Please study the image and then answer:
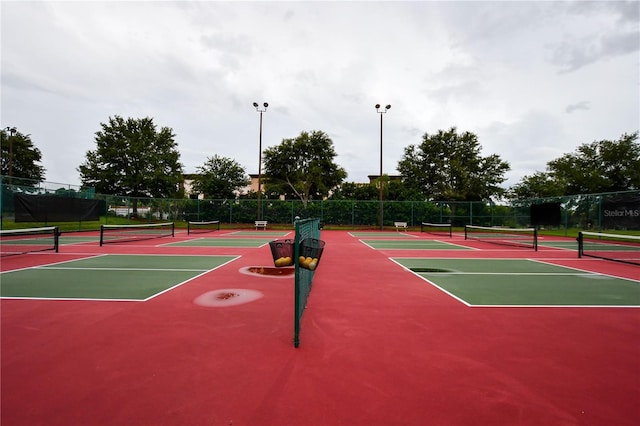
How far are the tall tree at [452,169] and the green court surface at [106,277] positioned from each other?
33.0 m

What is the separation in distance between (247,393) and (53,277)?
7011mm

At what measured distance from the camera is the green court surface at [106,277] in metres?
5.75

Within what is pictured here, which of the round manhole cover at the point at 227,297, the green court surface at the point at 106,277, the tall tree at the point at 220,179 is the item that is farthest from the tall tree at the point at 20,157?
the round manhole cover at the point at 227,297

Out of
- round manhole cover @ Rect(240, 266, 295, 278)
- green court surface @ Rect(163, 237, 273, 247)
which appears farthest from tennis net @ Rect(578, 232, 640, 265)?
green court surface @ Rect(163, 237, 273, 247)

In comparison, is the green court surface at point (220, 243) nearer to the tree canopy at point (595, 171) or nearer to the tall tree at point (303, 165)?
the tall tree at point (303, 165)

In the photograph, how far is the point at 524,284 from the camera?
22.6ft

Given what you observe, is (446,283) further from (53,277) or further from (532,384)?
(53,277)

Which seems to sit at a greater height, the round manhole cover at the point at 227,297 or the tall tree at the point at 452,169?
the tall tree at the point at 452,169

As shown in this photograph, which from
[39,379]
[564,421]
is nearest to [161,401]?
[39,379]

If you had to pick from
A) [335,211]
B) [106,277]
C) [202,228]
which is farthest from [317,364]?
[202,228]

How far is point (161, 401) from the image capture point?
2.57 m

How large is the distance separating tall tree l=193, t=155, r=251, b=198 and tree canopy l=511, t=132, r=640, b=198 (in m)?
38.8

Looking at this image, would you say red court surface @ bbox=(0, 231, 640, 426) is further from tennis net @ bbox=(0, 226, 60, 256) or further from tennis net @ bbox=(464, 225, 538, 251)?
tennis net @ bbox=(464, 225, 538, 251)

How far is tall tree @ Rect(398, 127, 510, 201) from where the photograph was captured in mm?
37000
